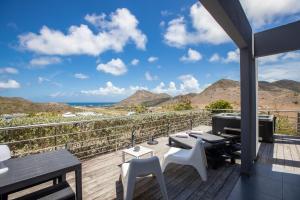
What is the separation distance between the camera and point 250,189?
285 centimetres

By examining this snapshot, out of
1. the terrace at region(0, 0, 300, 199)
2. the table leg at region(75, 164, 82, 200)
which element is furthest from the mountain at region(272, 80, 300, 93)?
the table leg at region(75, 164, 82, 200)

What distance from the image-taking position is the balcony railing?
396 centimetres

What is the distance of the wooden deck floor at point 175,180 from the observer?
2.65 metres

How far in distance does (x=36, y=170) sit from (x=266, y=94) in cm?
2508

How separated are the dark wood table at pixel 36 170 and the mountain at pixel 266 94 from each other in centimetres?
1360

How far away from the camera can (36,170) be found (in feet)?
6.24

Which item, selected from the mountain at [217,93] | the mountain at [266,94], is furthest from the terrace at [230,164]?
the mountain at [217,93]

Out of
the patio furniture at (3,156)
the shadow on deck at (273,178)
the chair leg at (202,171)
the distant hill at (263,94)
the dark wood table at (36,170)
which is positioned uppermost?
the distant hill at (263,94)

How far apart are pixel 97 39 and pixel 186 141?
453 inches

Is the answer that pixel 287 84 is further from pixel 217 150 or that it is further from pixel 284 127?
pixel 217 150

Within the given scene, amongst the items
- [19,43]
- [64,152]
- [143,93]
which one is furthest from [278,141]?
[143,93]

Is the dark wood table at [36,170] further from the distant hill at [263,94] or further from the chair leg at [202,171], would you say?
the distant hill at [263,94]

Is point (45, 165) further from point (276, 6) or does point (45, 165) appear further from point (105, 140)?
point (276, 6)

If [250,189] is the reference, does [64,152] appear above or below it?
above
